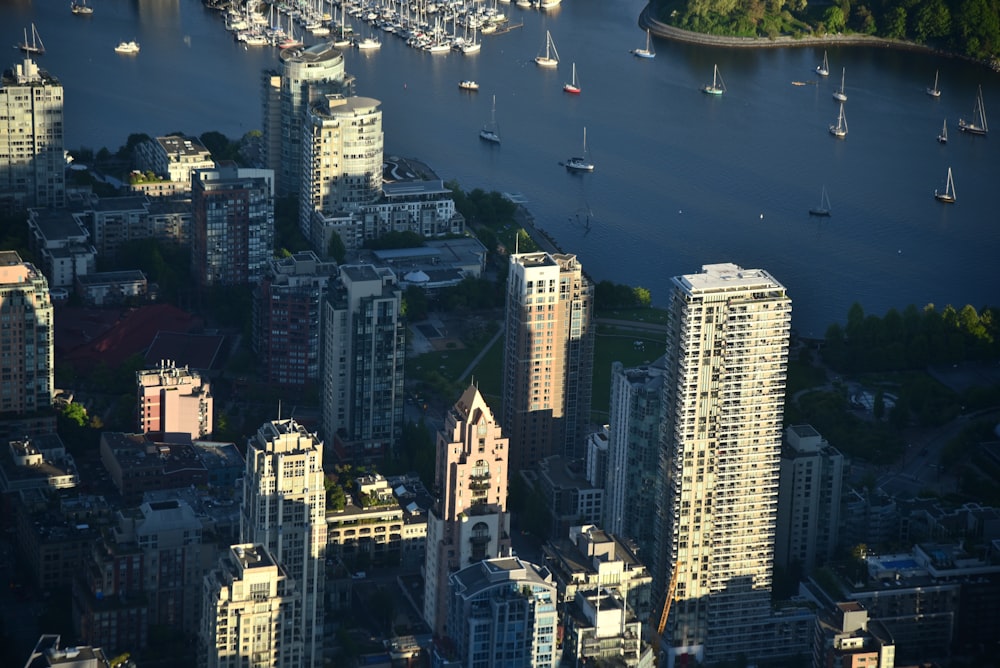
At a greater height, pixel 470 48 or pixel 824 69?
pixel 470 48

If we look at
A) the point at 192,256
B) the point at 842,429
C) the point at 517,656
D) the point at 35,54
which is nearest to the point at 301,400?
the point at 192,256

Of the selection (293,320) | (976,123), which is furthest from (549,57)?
(293,320)

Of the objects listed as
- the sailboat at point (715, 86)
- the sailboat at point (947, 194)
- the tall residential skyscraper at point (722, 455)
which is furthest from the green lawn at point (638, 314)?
the sailboat at point (715, 86)

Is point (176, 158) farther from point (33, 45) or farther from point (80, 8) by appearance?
point (80, 8)

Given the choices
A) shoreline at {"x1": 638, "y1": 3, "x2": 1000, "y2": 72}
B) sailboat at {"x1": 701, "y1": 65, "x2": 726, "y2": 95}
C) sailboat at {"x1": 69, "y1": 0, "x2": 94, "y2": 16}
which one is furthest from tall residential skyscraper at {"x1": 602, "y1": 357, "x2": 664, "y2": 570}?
sailboat at {"x1": 69, "y1": 0, "x2": 94, "y2": 16}

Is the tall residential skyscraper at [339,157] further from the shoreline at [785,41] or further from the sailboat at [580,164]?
the shoreline at [785,41]

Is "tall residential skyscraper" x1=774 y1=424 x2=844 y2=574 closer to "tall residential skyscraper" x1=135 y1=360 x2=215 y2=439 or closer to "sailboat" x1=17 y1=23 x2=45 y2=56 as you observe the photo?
"tall residential skyscraper" x1=135 y1=360 x2=215 y2=439
